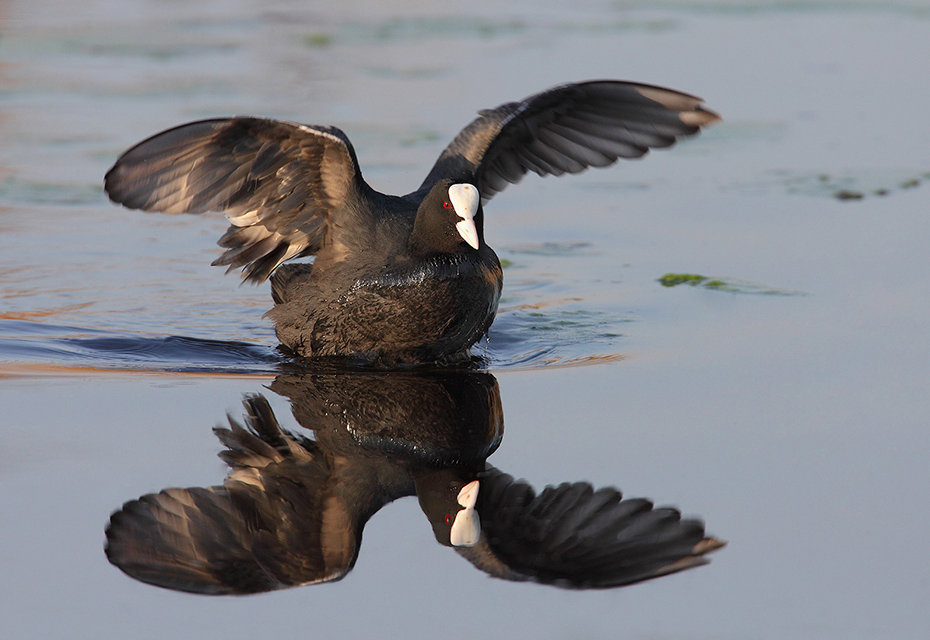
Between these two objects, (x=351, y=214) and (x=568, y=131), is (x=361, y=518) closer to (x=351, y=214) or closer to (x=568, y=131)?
(x=351, y=214)

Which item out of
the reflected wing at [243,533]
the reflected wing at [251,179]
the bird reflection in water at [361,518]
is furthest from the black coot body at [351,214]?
the reflected wing at [243,533]

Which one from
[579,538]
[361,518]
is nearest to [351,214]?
[361,518]

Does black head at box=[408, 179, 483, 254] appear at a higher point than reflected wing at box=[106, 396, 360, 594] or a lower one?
higher

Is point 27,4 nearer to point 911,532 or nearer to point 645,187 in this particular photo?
point 645,187

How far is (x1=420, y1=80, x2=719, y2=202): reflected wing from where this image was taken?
473 cm

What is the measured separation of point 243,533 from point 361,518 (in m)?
0.29

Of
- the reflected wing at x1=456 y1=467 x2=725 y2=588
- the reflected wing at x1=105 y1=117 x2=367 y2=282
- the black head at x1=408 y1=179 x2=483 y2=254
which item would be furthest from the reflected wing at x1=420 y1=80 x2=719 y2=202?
the reflected wing at x1=456 y1=467 x2=725 y2=588

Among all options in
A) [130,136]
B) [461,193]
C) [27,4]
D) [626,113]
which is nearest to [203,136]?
[461,193]

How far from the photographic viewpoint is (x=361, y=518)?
3.03 meters

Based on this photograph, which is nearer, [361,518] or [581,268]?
Result: [361,518]

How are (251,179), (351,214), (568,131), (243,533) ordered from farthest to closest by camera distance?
(568,131) → (351,214) → (251,179) → (243,533)

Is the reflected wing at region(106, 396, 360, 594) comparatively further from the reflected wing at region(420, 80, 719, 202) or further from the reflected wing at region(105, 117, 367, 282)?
the reflected wing at region(420, 80, 719, 202)

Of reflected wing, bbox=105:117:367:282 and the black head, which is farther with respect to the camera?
the black head

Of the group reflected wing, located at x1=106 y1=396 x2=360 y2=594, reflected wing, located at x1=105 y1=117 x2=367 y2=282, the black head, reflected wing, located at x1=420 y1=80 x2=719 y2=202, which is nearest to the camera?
reflected wing, located at x1=106 y1=396 x2=360 y2=594
